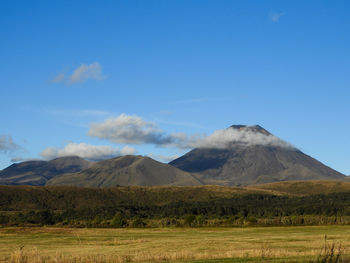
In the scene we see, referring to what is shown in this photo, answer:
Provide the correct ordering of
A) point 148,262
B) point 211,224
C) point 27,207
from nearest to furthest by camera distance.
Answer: point 148,262 < point 211,224 < point 27,207

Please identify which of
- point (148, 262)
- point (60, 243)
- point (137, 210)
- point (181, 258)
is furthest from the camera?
point (137, 210)

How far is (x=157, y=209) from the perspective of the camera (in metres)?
146

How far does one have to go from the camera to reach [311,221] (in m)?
98.4

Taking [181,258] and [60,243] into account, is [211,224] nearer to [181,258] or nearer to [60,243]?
[60,243]

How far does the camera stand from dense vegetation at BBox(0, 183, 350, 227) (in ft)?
333

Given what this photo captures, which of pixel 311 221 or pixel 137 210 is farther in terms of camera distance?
pixel 137 210

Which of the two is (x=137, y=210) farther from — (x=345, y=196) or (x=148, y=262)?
(x=148, y=262)

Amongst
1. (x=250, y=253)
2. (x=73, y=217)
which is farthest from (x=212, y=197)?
(x=250, y=253)

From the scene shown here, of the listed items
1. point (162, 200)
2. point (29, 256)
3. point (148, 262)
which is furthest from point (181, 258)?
point (162, 200)

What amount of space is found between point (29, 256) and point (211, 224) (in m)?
63.0

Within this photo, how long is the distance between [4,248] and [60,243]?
8.55m

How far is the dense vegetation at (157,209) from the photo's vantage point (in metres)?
102

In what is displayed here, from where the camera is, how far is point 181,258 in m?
34.9

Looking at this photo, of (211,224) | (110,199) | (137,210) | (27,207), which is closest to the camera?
(211,224)
